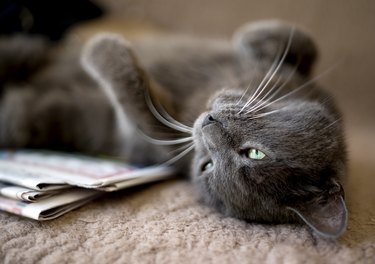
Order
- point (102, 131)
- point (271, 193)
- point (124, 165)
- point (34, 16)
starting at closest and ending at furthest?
point (271, 193) → point (124, 165) → point (102, 131) → point (34, 16)

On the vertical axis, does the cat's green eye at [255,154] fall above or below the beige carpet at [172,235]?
above

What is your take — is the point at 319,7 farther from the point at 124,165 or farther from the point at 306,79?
the point at 124,165

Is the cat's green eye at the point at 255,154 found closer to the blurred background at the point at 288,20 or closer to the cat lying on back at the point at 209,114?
the cat lying on back at the point at 209,114

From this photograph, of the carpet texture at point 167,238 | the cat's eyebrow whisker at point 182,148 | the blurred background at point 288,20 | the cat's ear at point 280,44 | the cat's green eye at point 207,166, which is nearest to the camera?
the carpet texture at point 167,238

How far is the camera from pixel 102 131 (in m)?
1.35

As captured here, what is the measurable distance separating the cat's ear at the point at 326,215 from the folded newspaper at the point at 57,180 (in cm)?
44

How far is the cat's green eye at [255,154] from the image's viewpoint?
87 centimetres

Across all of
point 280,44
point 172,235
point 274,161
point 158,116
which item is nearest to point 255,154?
point 274,161

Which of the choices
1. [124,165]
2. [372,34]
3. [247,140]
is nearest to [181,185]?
[124,165]

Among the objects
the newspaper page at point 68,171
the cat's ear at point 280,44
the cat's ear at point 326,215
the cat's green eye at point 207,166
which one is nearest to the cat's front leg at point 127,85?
the newspaper page at point 68,171

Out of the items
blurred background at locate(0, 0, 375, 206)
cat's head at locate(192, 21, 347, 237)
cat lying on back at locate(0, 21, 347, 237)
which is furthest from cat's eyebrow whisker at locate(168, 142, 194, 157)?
blurred background at locate(0, 0, 375, 206)

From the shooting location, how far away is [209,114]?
0.93 meters

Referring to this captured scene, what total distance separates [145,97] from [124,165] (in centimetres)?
24

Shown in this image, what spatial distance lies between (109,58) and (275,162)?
607mm
